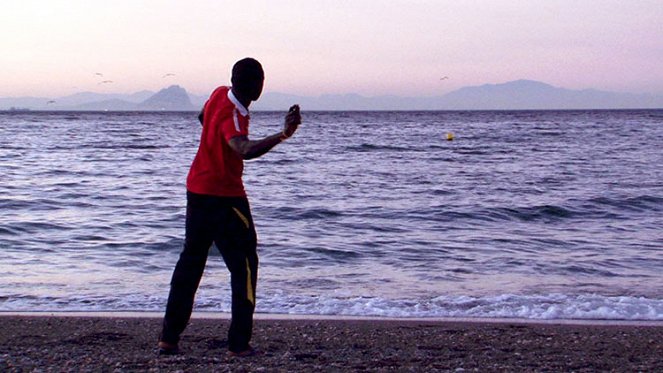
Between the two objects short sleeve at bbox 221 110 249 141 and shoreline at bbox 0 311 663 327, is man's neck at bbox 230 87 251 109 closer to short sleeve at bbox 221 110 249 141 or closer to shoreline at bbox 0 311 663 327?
short sleeve at bbox 221 110 249 141

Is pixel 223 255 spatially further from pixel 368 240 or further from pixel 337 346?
pixel 368 240

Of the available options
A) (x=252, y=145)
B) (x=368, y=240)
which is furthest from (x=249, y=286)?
(x=368, y=240)

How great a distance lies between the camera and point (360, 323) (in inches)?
274

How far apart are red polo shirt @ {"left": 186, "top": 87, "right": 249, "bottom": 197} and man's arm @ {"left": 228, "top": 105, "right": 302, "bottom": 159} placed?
116mm

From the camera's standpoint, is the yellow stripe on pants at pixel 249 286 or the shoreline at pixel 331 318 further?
the shoreline at pixel 331 318

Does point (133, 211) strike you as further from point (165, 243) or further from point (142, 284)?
point (142, 284)

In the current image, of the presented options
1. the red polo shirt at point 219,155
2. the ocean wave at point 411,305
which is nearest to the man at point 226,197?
the red polo shirt at point 219,155

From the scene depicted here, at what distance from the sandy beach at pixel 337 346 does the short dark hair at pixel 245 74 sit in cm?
158

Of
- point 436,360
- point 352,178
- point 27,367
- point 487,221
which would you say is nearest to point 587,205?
point 487,221

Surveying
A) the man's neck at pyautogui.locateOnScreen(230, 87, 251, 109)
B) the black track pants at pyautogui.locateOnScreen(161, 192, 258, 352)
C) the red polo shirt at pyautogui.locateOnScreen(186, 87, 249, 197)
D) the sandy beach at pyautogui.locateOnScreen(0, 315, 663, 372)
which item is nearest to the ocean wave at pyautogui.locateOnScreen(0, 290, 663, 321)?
the sandy beach at pyautogui.locateOnScreen(0, 315, 663, 372)

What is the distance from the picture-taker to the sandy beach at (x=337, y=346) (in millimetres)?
5102

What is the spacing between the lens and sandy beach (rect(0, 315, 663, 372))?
201 inches

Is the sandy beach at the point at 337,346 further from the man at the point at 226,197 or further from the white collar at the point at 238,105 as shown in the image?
the white collar at the point at 238,105

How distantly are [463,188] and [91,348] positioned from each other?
49.5 ft
